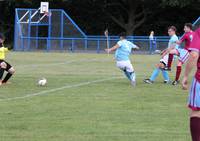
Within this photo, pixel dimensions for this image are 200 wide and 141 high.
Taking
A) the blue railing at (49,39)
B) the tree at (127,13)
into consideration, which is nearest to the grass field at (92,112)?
the blue railing at (49,39)

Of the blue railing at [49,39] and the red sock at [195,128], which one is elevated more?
the red sock at [195,128]

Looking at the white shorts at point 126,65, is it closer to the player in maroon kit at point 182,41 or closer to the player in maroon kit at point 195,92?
the player in maroon kit at point 182,41

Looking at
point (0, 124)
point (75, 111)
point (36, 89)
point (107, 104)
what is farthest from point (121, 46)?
point (0, 124)

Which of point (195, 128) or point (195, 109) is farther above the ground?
point (195, 109)

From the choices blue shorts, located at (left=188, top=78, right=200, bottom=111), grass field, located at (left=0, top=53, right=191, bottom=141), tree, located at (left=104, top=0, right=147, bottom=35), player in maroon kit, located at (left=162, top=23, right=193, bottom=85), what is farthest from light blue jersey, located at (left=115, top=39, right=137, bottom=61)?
tree, located at (left=104, top=0, right=147, bottom=35)

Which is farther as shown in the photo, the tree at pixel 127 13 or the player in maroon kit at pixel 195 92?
the tree at pixel 127 13

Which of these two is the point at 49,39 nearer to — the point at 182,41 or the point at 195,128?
the point at 182,41

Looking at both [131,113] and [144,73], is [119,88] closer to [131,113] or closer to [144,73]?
[131,113]

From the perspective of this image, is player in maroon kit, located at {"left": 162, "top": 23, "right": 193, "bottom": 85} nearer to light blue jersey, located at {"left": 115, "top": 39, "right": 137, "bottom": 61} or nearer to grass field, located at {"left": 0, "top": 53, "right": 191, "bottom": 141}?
grass field, located at {"left": 0, "top": 53, "right": 191, "bottom": 141}

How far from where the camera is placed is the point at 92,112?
37.8 feet

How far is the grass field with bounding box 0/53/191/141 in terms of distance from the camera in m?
9.20

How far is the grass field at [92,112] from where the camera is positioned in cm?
920

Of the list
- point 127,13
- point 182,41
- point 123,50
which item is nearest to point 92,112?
point 123,50

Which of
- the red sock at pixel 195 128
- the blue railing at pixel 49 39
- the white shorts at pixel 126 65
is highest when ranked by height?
the red sock at pixel 195 128
